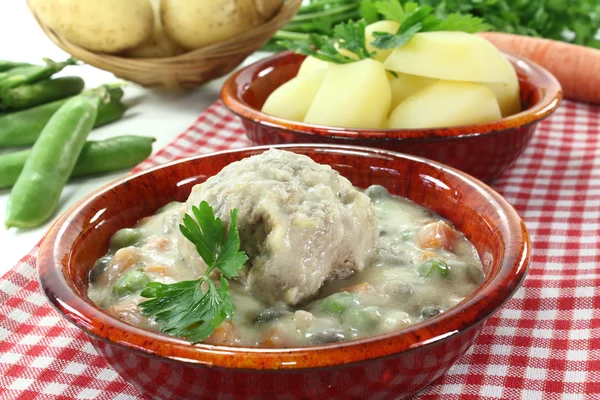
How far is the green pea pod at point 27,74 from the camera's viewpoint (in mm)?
3748

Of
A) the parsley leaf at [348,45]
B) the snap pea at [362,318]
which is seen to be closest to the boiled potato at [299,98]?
the parsley leaf at [348,45]

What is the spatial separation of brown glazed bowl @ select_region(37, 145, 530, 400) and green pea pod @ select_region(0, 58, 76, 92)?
1.80 meters

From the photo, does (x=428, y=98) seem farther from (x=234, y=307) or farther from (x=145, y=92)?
(x=145, y=92)

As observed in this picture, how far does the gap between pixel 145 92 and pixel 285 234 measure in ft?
9.30

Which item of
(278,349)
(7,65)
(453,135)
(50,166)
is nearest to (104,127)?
(7,65)

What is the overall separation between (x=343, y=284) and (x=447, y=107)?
1.22m

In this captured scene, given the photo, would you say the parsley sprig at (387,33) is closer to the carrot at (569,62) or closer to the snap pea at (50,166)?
the carrot at (569,62)

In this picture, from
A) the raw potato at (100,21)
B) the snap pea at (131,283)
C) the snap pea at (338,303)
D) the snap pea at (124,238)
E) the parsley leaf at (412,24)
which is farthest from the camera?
the raw potato at (100,21)

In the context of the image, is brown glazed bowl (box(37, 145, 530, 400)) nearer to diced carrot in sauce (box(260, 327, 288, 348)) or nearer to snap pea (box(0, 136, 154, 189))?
diced carrot in sauce (box(260, 327, 288, 348))

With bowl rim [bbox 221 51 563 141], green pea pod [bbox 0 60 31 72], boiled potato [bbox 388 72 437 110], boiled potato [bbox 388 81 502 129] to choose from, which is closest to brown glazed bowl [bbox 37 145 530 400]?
bowl rim [bbox 221 51 563 141]

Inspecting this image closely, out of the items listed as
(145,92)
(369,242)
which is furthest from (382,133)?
(145,92)

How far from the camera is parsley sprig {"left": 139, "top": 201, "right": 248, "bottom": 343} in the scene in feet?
5.37

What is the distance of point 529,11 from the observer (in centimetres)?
489

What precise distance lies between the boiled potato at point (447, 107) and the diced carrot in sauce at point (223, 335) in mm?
1434
